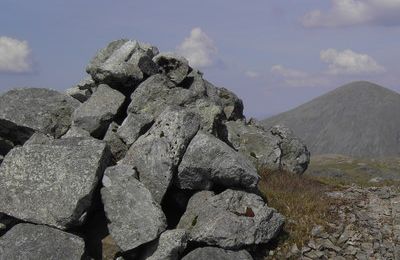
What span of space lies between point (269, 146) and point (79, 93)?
38.8ft

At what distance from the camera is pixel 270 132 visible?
114 feet

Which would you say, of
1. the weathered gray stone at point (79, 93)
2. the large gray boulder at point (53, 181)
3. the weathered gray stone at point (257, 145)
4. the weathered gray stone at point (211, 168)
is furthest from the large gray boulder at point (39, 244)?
the weathered gray stone at point (257, 145)

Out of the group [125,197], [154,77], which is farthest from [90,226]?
[154,77]

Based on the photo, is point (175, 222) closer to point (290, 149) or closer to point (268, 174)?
point (268, 174)

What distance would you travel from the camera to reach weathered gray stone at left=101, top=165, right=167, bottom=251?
19.4m

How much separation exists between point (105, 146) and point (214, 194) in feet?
16.2

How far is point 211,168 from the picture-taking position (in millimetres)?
21625

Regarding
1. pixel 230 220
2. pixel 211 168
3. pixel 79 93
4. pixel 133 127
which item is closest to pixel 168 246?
pixel 230 220

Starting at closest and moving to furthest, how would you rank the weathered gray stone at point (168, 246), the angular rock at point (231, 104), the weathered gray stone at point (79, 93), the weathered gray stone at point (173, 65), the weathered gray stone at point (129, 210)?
the weathered gray stone at point (168, 246), the weathered gray stone at point (129, 210), the weathered gray stone at point (173, 65), the weathered gray stone at point (79, 93), the angular rock at point (231, 104)

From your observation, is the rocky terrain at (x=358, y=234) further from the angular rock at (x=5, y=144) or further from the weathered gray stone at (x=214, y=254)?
the angular rock at (x=5, y=144)

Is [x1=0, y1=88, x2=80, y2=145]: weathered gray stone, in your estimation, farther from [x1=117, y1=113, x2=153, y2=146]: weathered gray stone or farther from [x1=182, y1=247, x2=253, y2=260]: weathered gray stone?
[x1=182, y1=247, x2=253, y2=260]: weathered gray stone

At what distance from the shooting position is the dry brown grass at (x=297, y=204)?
22.2 meters

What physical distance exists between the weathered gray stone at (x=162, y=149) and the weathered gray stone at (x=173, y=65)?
7089 mm

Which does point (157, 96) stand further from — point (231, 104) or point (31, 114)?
point (231, 104)
